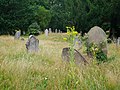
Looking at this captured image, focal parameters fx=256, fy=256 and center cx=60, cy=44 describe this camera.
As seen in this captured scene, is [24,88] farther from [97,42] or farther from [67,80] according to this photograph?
[97,42]

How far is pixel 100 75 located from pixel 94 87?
75cm

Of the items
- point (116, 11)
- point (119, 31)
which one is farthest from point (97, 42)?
point (119, 31)

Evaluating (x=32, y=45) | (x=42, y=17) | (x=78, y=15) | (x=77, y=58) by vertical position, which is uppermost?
(x=78, y=15)

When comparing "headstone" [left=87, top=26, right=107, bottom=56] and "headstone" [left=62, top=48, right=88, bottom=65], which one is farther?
"headstone" [left=87, top=26, right=107, bottom=56]

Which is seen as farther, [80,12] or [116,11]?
[80,12]

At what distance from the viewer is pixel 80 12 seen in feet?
78.8

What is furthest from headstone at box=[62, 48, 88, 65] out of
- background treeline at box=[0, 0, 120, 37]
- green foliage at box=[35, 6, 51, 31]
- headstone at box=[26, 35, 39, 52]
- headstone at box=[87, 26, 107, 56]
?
green foliage at box=[35, 6, 51, 31]

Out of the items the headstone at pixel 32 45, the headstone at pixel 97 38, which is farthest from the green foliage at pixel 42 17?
the headstone at pixel 97 38

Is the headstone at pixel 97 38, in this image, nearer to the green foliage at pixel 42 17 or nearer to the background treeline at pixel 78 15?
the background treeline at pixel 78 15

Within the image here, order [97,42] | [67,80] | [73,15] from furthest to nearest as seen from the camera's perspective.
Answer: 1. [73,15]
2. [97,42]
3. [67,80]

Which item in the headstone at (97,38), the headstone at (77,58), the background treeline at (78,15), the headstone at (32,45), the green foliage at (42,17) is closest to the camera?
the headstone at (77,58)

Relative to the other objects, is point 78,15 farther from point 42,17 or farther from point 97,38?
point 42,17

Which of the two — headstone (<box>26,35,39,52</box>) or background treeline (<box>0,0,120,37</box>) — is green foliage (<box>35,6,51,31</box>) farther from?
headstone (<box>26,35,39,52</box>)

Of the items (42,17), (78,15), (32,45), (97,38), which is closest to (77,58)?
(97,38)
